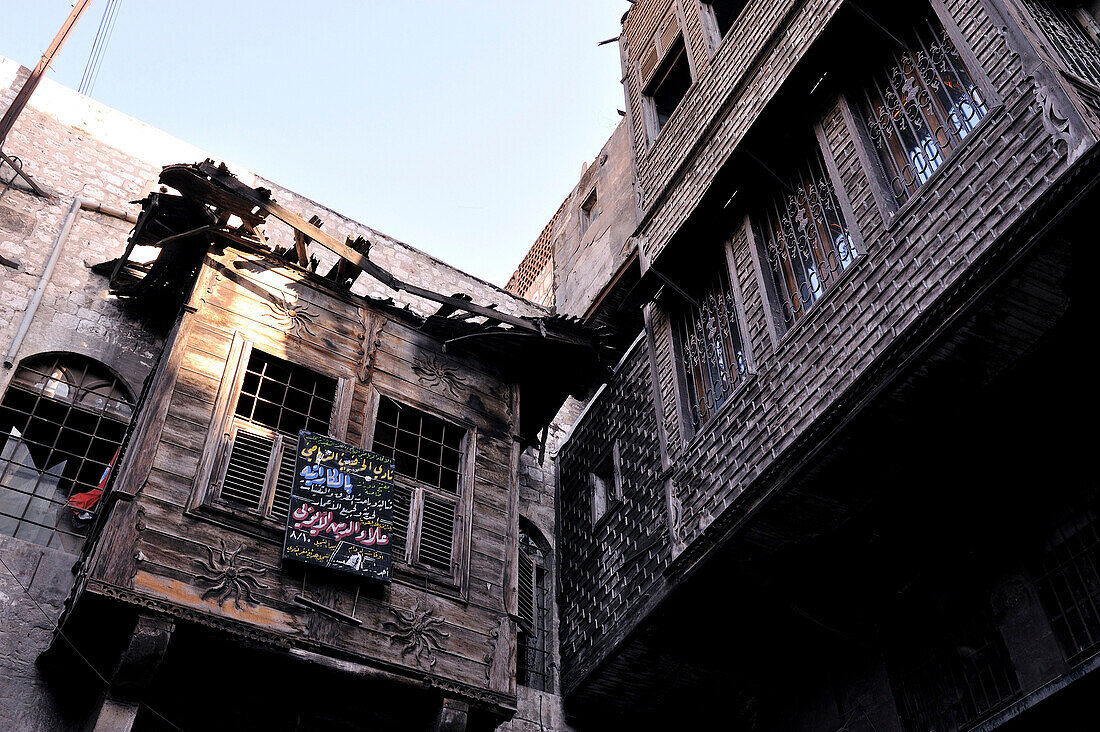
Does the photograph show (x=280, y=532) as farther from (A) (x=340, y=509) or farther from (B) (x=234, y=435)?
(B) (x=234, y=435)

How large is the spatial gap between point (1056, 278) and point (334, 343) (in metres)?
7.10

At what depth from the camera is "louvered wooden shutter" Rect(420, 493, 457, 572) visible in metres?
9.72

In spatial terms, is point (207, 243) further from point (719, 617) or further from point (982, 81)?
point (982, 81)

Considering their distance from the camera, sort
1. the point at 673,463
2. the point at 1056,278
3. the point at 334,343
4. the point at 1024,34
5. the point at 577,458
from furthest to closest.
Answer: the point at 577,458 → the point at 334,343 → the point at 673,463 → the point at 1024,34 → the point at 1056,278

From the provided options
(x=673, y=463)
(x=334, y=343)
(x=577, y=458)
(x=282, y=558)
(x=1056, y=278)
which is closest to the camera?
(x=1056, y=278)

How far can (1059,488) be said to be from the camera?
287 inches

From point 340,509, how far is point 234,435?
1237mm

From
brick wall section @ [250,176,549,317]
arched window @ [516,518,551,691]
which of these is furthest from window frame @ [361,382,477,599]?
brick wall section @ [250,176,549,317]

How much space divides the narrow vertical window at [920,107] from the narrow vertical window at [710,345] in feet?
7.31

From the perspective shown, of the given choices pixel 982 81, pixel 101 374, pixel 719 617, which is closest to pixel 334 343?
pixel 101 374

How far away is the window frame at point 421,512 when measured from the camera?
371 inches

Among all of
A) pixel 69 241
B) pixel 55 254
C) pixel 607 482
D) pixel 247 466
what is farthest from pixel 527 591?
pixel 69 241

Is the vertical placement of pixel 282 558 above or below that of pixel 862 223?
below

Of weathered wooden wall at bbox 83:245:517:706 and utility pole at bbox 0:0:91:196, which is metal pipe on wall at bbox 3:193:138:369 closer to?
utility pole at bbox 0:0:91:196
